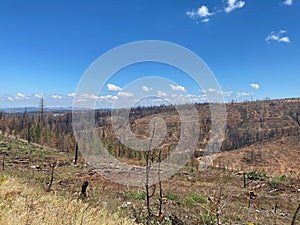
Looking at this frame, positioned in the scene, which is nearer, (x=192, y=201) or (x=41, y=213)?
(x=41, y=213)

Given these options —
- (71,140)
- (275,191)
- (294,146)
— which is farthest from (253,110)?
(275,191)

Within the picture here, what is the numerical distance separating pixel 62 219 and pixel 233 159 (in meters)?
55.4

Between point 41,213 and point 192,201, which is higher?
point 41,213

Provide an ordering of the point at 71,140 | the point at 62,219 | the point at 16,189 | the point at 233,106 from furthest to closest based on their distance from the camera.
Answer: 1. the point at 233,106
2. the point at 71,140
3. the point at 16,189
4. the point at 62,219

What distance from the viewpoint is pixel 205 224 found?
6613mm

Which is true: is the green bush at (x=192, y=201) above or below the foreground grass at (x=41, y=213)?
below

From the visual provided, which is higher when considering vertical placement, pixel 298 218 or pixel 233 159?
pixel 298 218

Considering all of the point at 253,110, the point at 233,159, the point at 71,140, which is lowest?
the point at 233,159

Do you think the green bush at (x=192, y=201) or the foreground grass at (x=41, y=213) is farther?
the green bush at (x=192, y=201)

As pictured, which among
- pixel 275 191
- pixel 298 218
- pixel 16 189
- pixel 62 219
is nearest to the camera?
pixel 62 219

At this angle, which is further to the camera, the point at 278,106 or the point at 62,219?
the point at 278,106

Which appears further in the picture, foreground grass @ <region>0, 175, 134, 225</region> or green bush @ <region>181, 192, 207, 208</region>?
green bush @ <region>181, 192, 207, 208</region>

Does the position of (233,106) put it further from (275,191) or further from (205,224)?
(205,224)

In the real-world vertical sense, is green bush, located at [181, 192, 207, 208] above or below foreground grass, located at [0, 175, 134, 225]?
below
